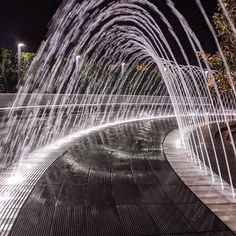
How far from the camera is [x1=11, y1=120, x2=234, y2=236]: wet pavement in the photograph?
496 centimetres

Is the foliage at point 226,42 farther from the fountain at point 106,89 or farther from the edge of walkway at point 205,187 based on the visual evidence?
the edge of walkway at point 205,187

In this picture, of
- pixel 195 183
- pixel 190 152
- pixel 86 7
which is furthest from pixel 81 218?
pixel 86 7

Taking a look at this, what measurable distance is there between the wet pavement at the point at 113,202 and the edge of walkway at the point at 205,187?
0.49 ft

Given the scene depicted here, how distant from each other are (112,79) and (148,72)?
500cm

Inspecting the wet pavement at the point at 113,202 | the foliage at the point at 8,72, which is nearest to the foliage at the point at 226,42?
the wet pavement at the point at 113,202

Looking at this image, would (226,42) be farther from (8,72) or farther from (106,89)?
(106,89)

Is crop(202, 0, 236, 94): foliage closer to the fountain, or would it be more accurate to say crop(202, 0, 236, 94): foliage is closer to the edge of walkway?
the fountain

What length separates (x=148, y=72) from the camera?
4812 centimetres

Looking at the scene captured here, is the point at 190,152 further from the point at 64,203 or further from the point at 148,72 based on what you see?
the point at 148,72

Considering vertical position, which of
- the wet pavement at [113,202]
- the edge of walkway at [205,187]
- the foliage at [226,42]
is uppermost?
the foliage at [226,42]

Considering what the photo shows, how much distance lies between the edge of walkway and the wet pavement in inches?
5.9

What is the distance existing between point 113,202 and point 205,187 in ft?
6.69

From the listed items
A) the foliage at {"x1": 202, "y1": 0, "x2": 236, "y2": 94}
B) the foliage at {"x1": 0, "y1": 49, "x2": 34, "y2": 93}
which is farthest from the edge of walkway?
the foliage at {"x1": 0, "y1": 49, "x2": 34, "y2": 93}

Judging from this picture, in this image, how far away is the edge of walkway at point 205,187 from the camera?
5.67m
